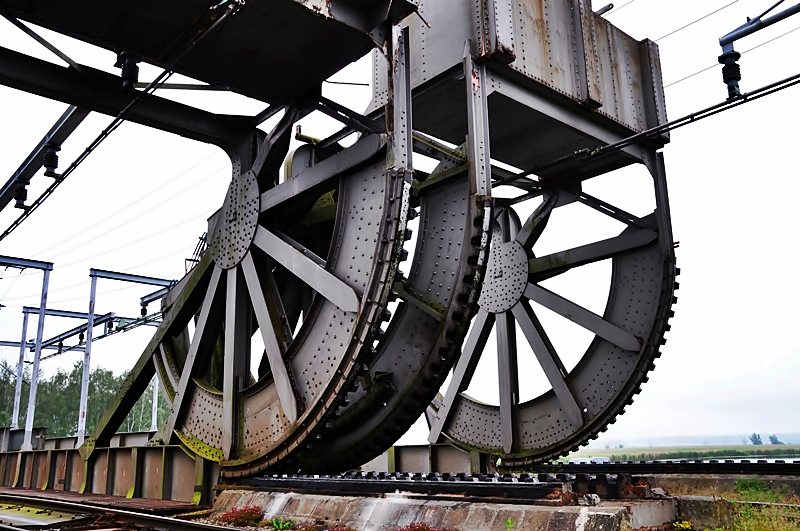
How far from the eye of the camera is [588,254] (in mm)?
13430

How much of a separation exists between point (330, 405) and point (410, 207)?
2.47 meters

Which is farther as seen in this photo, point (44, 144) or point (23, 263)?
point (23, 263)

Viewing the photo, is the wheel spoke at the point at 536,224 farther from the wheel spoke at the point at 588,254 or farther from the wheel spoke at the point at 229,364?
the wheel spoke at the point at 229,364

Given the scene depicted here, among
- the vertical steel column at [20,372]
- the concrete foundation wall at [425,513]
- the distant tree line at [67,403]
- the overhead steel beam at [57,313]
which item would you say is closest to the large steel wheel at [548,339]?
the concrete foundation wall at [425,513]

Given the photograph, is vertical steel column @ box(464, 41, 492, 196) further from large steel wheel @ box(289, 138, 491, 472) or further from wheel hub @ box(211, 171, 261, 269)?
wheel hub @ box(211, 171, 261, 269)

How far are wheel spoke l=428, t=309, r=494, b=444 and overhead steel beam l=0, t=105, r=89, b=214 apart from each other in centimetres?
861

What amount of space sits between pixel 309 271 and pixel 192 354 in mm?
2769

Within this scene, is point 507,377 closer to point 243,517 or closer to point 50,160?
point 243,517

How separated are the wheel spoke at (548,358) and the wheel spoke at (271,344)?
628 cm

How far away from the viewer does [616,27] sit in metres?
12.5

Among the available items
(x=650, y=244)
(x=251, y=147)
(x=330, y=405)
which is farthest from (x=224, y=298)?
(x=650, y=244)

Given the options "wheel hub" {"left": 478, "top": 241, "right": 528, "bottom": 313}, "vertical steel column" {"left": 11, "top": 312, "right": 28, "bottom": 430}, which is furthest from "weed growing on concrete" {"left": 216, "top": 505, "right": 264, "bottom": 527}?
"vertical steel column" {"left": 11, "top": 312, "right": 28, "bottom": 430}

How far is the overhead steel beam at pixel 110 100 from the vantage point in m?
8.95

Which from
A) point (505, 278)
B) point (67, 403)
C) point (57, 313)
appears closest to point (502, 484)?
point (505, 278)
